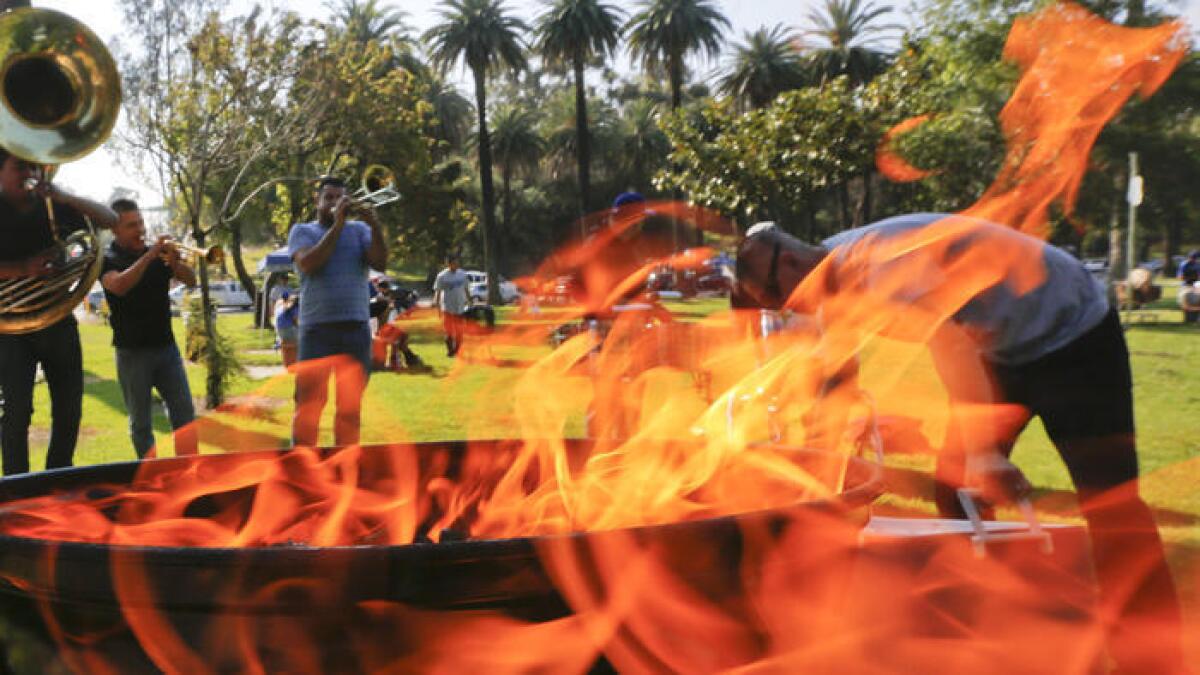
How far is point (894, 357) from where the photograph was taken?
46.1 feet

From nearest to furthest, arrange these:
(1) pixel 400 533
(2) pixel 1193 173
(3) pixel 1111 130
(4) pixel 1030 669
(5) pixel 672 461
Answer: (1) pixel 400 533 < (5) pixel 672 461 < (4) pixel 1030 669 < (3) pixel 1111 130 < (2) pixel 1193 173

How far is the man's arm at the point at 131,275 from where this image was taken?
441 centimetres

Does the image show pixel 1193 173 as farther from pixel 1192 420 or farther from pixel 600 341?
pixel 600 341

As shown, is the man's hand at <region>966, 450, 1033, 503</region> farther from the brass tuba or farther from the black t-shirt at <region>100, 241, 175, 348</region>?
the black t-shirt at <region>100, 241, 175, 348</region>

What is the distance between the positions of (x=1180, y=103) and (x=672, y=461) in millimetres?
14596

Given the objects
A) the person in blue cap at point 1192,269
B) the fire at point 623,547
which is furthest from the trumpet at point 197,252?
the person in blue cap at point 1192,269

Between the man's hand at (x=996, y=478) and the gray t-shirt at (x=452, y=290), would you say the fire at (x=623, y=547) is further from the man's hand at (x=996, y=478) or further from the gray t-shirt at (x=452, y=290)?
the gray t-shirt at (x=452, y=290)

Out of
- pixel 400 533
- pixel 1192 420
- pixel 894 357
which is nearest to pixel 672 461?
pixel 400 533

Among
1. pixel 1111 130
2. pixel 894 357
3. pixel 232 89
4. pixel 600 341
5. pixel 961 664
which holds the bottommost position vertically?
pixel 894 357

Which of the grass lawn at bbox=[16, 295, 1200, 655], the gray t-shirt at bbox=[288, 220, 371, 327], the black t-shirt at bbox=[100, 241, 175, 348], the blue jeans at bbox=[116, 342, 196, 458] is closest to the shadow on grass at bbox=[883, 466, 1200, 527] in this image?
the grass lawn at bbox=[16, 295, 1200, 655]

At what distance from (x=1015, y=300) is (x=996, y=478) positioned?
52 cm

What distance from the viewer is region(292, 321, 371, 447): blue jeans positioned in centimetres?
458

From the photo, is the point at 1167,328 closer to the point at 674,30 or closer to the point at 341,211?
the point at 341,211

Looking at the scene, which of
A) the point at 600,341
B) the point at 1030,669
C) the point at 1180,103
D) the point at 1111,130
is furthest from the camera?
the point at 1111,130
